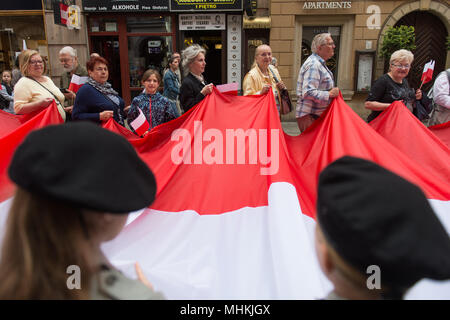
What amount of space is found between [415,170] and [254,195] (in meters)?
1.31

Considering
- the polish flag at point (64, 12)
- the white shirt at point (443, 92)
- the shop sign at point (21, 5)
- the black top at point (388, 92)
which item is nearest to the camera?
the black top at point (388, 92)

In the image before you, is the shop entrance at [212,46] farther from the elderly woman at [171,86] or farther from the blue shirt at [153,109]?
the blue shirt at [153,109]

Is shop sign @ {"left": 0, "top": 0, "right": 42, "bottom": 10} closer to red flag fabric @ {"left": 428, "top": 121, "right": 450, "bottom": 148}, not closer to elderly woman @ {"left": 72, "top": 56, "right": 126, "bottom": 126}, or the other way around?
elderly woman @ {"left": 72, "top": 56, "right": 126, "bottom": 126}

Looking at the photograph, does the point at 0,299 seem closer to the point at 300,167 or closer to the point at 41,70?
the point at 300,167

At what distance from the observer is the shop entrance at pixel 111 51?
33.6 feet

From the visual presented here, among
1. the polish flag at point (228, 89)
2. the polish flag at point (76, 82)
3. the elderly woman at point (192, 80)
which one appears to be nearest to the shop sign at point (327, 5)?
the elderly woman at point (192, 80)

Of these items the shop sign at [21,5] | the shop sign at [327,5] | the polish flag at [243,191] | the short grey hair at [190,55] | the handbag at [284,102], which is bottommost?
the polish flag at [243,191]

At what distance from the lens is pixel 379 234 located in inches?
31.4

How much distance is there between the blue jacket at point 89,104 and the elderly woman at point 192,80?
0.86m

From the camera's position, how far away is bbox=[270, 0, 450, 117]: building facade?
9.28 m

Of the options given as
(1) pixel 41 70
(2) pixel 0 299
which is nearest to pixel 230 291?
(2) pixel 0 299

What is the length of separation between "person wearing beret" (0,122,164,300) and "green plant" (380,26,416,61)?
9628mm
